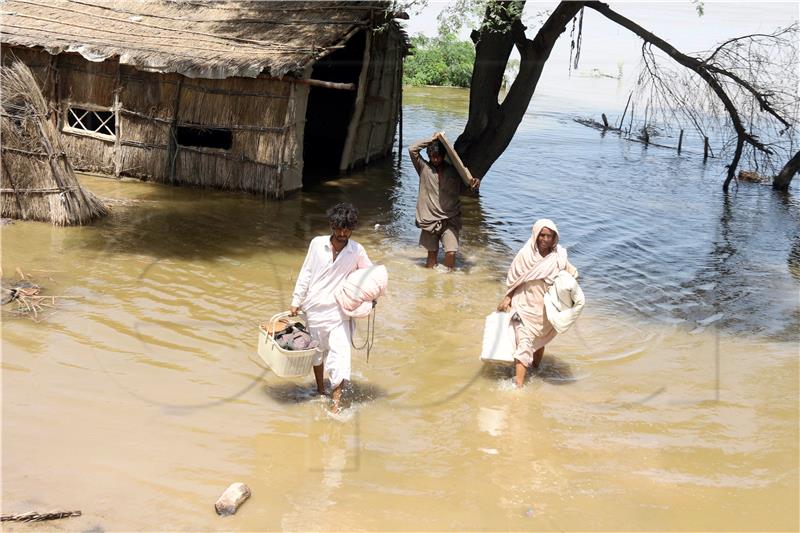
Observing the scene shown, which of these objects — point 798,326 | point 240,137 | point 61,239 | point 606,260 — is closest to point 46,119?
point 61,239

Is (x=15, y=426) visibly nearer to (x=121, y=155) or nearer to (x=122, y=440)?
(x=122, y=440)

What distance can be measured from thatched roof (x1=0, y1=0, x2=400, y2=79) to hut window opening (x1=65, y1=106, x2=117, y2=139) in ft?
3.70

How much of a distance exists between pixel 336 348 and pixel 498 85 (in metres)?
8.65

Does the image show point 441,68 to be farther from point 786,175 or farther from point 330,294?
point 330,294

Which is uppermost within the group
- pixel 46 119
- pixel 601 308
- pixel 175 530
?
pixel 46 119

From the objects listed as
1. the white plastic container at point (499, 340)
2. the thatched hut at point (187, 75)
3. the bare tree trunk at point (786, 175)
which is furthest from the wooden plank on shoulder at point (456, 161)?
the bare tree trunk at point (786, 175)

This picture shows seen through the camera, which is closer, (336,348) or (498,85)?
(336,348)

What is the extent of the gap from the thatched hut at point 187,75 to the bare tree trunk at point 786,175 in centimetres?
944

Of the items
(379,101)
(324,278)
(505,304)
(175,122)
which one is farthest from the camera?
(379,101)

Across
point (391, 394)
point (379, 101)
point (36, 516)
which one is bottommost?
point (36, 516)

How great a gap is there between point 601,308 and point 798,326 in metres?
2.08

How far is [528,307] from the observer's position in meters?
6.11

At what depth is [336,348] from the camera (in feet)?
17.3

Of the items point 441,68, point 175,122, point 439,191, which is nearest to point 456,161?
point 439,191
